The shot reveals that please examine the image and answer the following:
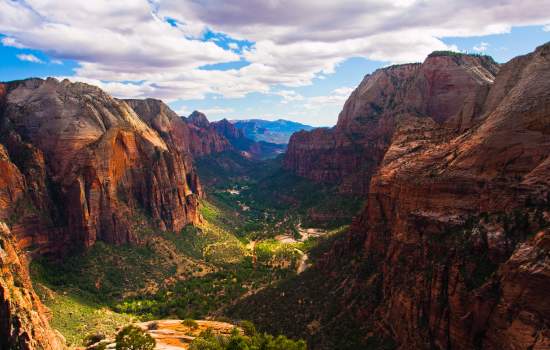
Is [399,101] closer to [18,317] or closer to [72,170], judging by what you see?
[72,170]

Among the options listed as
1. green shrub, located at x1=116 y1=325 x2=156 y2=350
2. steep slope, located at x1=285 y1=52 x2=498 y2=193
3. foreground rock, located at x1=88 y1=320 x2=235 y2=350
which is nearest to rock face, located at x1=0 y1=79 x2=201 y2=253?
foreground rock, located at x1=88 y1=320 x2=235 y2=350

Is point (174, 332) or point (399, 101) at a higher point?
point (399, 101)

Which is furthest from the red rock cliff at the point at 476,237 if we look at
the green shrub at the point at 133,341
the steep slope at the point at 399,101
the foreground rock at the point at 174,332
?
the steep slope at the point at 399,101

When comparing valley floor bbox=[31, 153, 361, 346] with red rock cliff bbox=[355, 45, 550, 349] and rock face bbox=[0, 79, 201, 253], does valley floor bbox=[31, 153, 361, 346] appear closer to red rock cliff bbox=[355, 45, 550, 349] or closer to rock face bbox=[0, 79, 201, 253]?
rock face bbox=[0, 79, 201, 253]

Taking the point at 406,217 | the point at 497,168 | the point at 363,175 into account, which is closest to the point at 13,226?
the point at 406,217

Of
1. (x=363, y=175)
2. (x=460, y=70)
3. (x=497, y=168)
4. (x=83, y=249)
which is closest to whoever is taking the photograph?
(x=497, y=168)

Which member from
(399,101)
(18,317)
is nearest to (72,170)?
(18,317)

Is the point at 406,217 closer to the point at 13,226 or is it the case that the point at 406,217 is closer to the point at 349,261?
the point at 349,261
